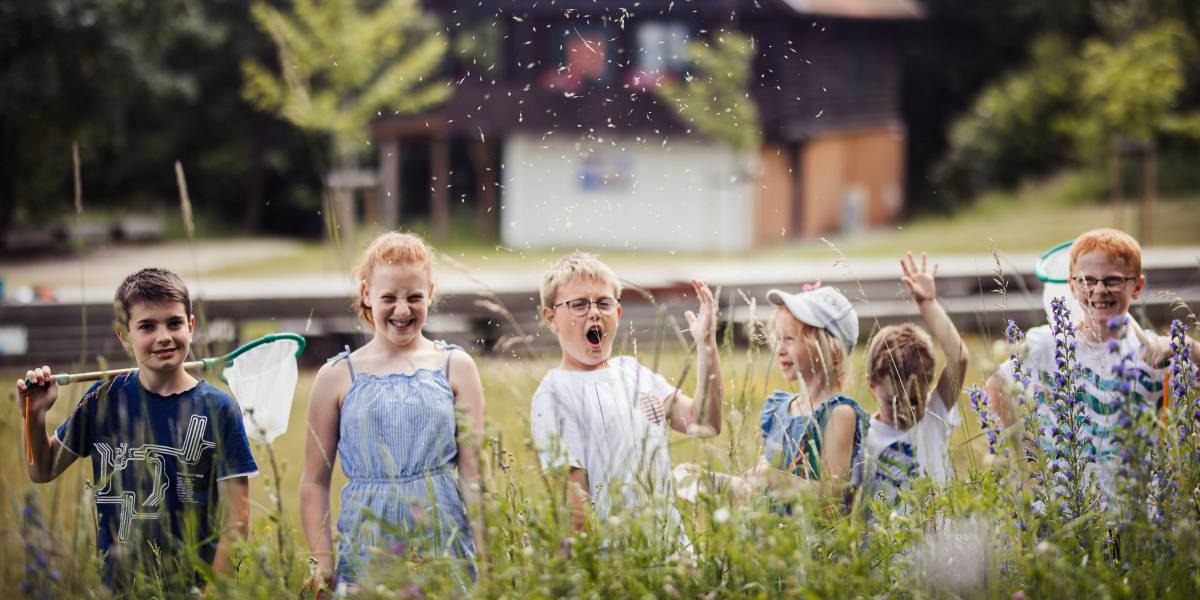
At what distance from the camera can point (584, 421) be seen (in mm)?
3342

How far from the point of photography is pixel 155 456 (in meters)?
3.17

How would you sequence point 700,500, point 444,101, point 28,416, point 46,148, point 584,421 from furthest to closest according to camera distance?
1. point 444,101
2. point 46,148
3. point 584,421
4. point 28,416
5. point 700,500

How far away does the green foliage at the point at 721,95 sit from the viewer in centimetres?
2261

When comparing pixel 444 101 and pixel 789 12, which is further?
→ pixel 444 101

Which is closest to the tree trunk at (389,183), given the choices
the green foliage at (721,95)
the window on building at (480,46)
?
the window on building at (480,46)

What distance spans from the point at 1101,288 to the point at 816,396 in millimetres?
824

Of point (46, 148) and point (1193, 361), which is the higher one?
point (46, 148)

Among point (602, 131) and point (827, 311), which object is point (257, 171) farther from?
point (827, 311)

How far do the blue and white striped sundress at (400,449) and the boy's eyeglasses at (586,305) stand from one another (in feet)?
1.30

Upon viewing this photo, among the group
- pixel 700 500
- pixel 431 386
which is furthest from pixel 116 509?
pixel 700 500

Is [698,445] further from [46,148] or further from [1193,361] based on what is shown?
[46,148]

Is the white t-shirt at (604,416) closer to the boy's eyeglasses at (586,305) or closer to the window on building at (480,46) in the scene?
the boy's eyeglasses at (586,305)

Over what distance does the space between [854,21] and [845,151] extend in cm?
319

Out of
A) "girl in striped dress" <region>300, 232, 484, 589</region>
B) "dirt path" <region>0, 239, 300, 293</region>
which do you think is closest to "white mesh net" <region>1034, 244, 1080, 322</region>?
"girl in striped dress" <region>300, 232, 484, 589</region>
